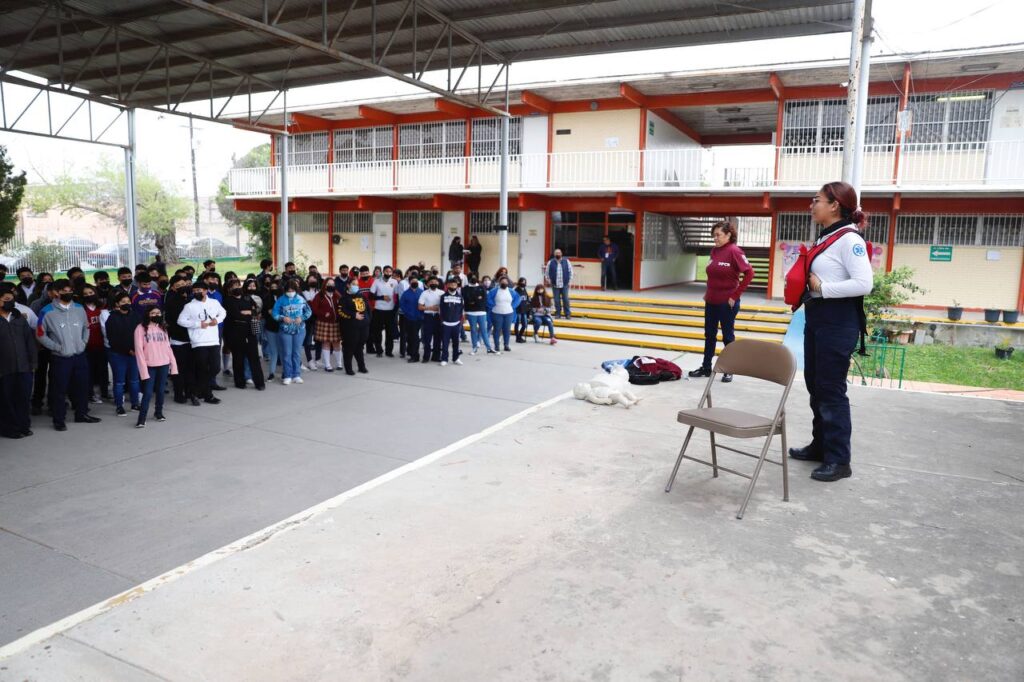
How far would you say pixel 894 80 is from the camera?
16.7 m

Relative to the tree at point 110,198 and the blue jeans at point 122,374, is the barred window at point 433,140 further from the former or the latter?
the tree at point 110,198

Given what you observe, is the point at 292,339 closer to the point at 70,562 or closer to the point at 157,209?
the point at 70,562

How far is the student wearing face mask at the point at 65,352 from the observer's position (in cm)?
695

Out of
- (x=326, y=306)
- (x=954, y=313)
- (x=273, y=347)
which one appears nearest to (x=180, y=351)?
(x=273, y=347)

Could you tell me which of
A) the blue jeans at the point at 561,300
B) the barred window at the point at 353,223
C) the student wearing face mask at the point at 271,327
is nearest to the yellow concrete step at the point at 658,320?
the blue jeans at the point at 561,300

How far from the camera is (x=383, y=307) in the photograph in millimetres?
11758

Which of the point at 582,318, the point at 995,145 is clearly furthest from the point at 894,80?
the point at 582,318

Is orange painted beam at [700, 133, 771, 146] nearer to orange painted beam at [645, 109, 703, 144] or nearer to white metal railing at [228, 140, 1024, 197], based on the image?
orange painted beam at [645, 109, 703, 144]

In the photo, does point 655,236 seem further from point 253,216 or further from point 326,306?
point 253,216

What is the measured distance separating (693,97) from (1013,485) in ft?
53.5

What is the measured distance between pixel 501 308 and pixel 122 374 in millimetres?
6311

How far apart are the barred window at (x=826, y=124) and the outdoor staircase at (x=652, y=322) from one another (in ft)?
15.4

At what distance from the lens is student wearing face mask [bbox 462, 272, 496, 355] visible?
11.8 meters

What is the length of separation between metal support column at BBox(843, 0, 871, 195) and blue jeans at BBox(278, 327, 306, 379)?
776cm
